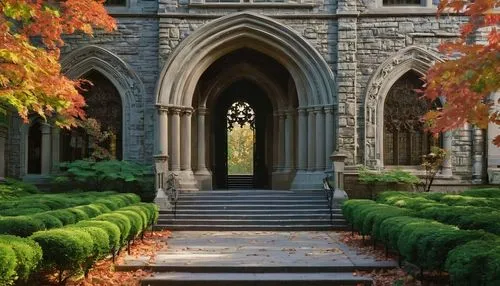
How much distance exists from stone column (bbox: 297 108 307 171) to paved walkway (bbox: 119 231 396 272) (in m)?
4.33

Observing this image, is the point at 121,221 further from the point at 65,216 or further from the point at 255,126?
the point at 255,126

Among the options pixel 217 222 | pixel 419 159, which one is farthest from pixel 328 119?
pixel 217 222

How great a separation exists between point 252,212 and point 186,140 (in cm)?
366

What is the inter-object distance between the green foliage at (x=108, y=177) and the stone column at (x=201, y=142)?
271cm

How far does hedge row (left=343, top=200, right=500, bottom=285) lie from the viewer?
714cm

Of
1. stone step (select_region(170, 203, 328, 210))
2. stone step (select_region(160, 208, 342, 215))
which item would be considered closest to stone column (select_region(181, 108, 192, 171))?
stone step (select_region(170, 203, 328, 210))

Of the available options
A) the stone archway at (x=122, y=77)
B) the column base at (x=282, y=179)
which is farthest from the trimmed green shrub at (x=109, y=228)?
the column base at (x=282, y=179)

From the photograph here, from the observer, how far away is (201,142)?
67.3 feet

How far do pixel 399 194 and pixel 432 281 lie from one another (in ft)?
21.3

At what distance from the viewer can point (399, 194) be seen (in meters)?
14.9

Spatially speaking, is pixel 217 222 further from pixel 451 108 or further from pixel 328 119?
pixel 451 108

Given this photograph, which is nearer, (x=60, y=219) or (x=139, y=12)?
(x=60, y=219)

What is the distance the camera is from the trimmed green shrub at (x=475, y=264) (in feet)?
18.5

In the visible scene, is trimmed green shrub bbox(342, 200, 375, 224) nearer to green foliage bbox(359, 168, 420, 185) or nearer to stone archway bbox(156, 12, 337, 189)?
green foliage bbox(359, 168, 420, 185)
